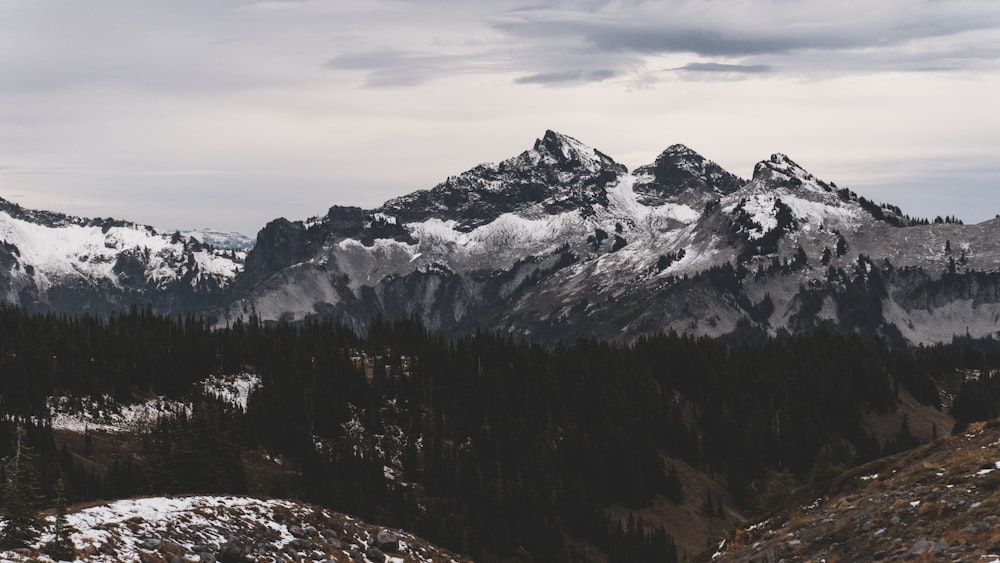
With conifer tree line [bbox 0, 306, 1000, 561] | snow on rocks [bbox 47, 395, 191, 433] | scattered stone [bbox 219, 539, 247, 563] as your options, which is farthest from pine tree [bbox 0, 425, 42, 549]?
snow on rocks [bbox 47, 395, 191, 433]

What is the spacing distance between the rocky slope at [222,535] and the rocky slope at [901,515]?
27.7m

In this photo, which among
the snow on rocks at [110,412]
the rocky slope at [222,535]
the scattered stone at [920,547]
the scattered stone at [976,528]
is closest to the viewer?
the scattered stone at [976,528]

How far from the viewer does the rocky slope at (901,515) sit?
4134 centimetres

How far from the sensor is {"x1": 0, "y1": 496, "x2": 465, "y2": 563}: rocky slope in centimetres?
5400

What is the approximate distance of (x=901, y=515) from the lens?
4744cm

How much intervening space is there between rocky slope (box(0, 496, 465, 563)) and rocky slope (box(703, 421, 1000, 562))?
91.0 ft

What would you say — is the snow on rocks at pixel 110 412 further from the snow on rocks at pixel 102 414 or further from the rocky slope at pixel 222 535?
the rocky slope at pixel 222 535

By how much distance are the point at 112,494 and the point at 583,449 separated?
107234 millimetres

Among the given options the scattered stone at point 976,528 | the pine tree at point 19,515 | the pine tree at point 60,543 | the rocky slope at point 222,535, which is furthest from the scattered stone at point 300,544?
the scattered stone at point 976,528

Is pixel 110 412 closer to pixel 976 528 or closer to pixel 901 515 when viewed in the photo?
pixel 901 515

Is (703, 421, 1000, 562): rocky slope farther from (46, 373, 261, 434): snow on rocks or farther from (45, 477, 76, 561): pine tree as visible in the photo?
(46, 373, 261, 434): snow on rocks

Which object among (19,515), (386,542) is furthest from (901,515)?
(386,542)

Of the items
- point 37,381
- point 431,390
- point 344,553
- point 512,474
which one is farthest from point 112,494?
point 431,390

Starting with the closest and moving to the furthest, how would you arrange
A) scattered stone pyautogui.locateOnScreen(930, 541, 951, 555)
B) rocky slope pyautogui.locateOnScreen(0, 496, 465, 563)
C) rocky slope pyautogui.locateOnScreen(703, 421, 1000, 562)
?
scattered stone pyautogui.locateOnScreen(930, 541, 951, 555) < rocky slope pyautogui.locateOnScreen(703, 421, 1000, 562) < rocky slope pyautogui.locateOnScreen(0, 496, 465, 563)
